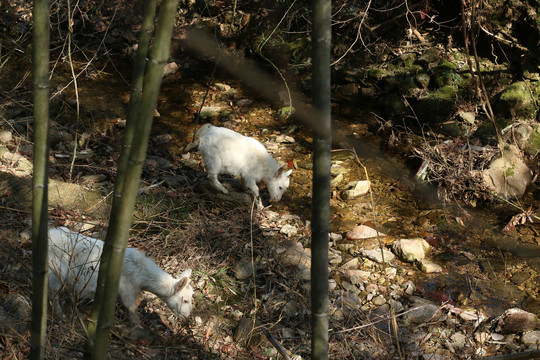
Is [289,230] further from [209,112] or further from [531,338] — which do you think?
[209,112]

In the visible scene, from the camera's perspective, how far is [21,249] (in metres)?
4.87

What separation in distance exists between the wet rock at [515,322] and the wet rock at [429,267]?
111cm

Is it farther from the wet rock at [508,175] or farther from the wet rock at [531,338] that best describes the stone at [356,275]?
the wet rock at [508,175]

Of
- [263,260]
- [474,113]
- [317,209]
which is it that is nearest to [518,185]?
[474,113]

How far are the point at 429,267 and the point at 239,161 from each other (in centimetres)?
259

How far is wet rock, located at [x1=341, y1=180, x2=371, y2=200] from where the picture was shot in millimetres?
7566

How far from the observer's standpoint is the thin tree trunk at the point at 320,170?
65.6 inches

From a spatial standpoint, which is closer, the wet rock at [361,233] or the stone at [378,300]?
the stone at [378,300]

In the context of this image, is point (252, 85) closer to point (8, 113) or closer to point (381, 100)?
point (381, 100)

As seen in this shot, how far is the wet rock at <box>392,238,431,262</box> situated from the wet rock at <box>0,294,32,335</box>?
4.03m

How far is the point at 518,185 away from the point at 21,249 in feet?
20.6

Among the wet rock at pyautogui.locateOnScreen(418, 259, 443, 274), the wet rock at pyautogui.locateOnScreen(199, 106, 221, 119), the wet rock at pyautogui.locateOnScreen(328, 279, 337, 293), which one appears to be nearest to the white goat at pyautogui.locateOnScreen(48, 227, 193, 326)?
the wet rock at pyautogui.locateOnScreen(328, 279, 337, 293)

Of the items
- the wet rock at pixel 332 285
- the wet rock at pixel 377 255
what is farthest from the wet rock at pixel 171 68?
the wet rock at pixel 332 285

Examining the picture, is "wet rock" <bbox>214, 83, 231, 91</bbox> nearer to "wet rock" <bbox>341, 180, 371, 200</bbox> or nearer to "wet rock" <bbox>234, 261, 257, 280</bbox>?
"wet rock" <bbox>341, 180, 371, 200</bbox>
